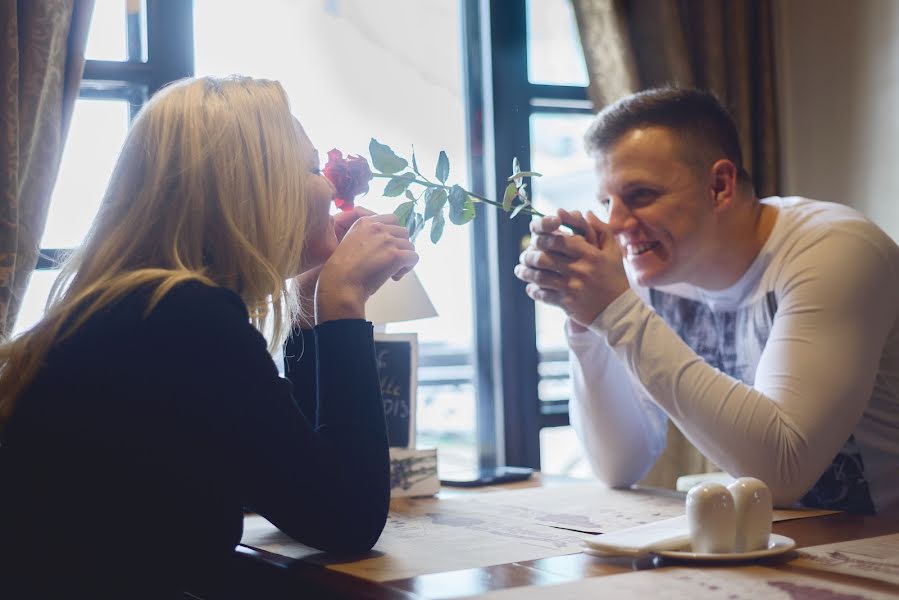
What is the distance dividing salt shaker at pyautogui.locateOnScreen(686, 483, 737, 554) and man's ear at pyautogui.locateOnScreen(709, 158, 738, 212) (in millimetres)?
916

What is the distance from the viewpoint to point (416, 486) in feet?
5.41

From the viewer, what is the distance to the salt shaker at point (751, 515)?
3.38ft

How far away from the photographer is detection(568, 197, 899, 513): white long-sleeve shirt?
1.43 m

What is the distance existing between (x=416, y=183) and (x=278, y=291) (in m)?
0.44

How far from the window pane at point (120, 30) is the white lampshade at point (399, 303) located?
1.04 meters

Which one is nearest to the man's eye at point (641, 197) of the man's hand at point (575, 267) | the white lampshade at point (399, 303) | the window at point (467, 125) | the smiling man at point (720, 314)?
the smiling man at point (720, 314)

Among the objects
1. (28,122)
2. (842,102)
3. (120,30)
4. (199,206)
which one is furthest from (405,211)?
(842,102)

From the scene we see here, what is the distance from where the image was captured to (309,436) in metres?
1.03

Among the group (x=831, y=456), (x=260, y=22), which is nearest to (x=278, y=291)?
(x=831, y=456)

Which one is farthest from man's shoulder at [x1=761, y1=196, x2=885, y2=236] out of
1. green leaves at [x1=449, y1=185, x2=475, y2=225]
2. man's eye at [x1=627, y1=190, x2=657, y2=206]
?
green leaves at [x1=449, y1=185, x2=475, y2=225]

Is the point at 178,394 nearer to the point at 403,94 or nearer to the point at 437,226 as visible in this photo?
the point at 437,226

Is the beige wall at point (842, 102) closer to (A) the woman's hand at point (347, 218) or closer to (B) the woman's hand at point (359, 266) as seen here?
(A) the woman's hand at point (347, 218)

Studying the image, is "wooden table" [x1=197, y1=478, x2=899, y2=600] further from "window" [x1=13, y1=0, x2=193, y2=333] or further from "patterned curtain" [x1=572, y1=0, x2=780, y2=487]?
"patterned curtain" [x1=572, y1=0, x2=780, y2=487]

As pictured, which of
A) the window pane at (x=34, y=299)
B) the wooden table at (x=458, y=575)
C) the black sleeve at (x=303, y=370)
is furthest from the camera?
the window pane at (x=34, y=299)
